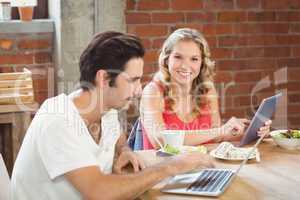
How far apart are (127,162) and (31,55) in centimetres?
155

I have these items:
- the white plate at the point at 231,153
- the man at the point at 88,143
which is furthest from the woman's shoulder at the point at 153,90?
the man at the point at 88,143

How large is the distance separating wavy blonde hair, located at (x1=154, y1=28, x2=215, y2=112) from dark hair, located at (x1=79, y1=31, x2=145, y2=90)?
91 cm

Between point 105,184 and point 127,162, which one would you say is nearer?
point 105,184

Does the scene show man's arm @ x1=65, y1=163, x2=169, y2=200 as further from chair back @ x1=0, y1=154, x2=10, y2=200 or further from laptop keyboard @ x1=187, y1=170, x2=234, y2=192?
chair back @ x1=0, y1=154, x2=10, y2=200

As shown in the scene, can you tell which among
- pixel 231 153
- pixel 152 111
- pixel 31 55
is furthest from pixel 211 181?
pixel 31 55

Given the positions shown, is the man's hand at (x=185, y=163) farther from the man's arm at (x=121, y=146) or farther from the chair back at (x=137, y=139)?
the chair back at (x=137, y=139)

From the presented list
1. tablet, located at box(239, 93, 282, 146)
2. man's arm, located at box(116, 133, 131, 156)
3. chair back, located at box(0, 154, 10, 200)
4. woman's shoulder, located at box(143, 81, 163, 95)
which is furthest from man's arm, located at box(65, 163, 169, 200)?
woman's shoulder, located at box(143, 81, 163, 95)

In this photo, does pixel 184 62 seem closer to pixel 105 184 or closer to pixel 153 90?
pixel 153 90

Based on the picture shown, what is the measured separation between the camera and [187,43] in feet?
9.27

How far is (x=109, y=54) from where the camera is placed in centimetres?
189

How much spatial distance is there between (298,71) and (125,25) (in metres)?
1.36

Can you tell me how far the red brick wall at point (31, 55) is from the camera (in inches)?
133

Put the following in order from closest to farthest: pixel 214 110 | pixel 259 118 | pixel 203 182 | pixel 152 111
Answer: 1. pixel 203 182
2. pixel 259 118
3. pixel 152 111
4. pixel 214 110

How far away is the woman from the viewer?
2.72m
